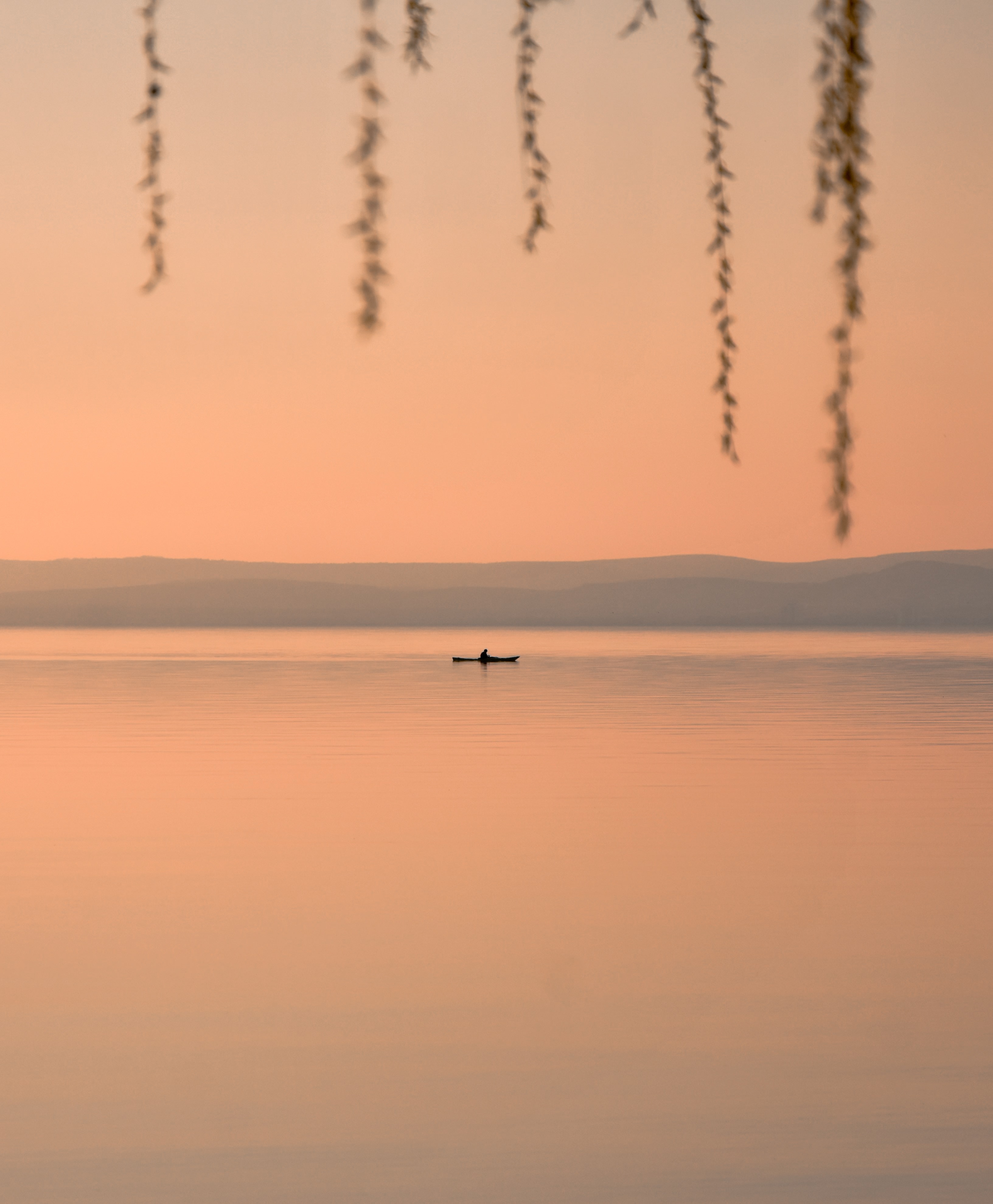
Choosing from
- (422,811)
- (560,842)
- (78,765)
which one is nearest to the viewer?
(560,842)

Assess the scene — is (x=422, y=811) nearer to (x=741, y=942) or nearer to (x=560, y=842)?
(x=560, y=842)

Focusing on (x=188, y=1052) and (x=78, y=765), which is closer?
(x=188, y=1052)

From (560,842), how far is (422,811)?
21.4 ft

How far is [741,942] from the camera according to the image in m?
24.3

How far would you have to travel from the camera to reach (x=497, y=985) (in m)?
21.6

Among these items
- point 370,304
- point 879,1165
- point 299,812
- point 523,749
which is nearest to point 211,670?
point 523,749

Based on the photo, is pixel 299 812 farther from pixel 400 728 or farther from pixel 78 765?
pixel 400 728

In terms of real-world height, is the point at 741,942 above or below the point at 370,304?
below

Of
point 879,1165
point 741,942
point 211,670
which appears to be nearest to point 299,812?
point 741,942

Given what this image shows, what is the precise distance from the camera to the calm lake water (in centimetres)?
1497

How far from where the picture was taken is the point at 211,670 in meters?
154

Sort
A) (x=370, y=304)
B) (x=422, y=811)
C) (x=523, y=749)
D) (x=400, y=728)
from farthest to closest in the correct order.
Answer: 1. (x=400, y=728)
2. (x=523, y=749)
3. (x=422, y=811)
4. (x=370, y=304)

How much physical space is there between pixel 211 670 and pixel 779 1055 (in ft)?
460

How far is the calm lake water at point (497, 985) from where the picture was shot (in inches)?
589
